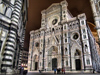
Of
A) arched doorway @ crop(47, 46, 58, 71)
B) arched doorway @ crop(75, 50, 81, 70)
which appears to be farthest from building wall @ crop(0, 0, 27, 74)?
arched doorway @ crop(47, 46, 58, 71)

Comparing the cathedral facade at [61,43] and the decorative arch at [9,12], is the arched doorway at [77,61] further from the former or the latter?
the decorative arch at [9,12]

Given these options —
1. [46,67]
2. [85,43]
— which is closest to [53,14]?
[85,43]

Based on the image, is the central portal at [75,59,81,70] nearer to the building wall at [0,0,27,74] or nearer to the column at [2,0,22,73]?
the building wall at [0,0,27,74]

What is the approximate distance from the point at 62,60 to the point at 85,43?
312 inches

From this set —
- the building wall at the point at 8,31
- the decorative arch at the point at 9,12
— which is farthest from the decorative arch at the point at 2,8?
the decorative arch at the point at 9,12

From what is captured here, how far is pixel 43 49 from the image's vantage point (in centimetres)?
3055

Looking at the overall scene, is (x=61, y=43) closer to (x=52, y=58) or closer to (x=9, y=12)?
(x=52, y=58)

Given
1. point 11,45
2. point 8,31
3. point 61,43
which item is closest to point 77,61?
point 61,43

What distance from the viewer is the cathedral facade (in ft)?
76.0

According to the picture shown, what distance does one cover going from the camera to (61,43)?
Result: 27.5 metres

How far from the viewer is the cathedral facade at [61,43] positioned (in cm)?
2316

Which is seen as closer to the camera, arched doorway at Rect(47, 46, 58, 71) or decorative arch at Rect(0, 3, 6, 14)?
decorative arch at Rect(0, 3, 6, 14)

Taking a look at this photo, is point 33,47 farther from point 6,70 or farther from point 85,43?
point 6,70

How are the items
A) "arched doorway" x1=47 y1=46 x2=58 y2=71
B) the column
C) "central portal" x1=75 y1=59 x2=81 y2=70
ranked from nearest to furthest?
the column
"central portal" x1=75 y1=59 x2=81 y2=70
"arched doorway" x1=47 y1=46 x2=58 y2=71
